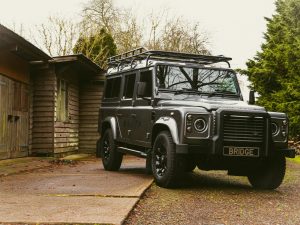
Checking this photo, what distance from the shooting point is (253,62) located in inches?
1044

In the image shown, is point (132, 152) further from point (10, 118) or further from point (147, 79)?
point (10, 118)

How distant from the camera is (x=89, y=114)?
2006 cm

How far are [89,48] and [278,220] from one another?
31.7 metres

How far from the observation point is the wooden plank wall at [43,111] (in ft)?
52.0

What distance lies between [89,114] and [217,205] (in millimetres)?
13861

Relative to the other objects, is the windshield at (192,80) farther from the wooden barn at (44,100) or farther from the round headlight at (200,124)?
the wooden barn at (44,100)

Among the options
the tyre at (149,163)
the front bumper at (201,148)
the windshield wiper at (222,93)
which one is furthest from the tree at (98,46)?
the front bumper at (201,148)

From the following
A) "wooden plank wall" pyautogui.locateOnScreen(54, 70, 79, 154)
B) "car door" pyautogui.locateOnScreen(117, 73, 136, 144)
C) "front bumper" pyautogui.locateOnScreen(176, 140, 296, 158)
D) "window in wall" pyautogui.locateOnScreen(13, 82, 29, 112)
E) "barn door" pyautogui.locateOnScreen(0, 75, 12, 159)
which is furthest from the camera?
"wooden plank wall" pyautogui.locateOnScreen(54, 70, 79, 154)

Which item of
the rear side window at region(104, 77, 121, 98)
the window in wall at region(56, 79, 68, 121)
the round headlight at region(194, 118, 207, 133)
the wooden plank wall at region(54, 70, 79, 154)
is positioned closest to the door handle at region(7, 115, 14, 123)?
the wooden plank wall at region(54, 70, 79, 154)

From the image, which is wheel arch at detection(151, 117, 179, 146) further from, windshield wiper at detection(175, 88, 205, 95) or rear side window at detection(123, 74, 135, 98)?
rear side window at detection(123, 74, 135, 98)

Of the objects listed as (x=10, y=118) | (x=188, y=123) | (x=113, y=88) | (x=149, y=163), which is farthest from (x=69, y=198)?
(x=10, y=118)

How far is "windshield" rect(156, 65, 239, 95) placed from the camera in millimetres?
9203

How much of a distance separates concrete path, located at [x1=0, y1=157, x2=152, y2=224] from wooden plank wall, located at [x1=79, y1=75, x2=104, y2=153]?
1026 cm

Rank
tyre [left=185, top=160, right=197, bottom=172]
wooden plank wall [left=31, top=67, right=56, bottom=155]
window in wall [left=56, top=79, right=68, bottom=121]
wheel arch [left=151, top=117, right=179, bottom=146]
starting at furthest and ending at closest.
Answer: window in wall [left=56, top=79, right=68, bottom=121] → wooden plank wall [left=31, top=67, right=56, bottom=155] → tyre [left=185, top=160, right=197, bottom=172] → wheel arch [left=151, top=117, right=179, bottom=146]
